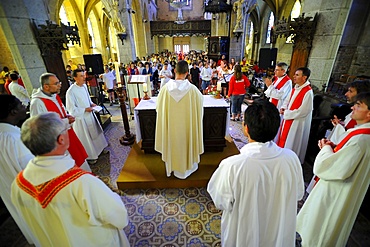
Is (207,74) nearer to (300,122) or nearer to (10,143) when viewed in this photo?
(300,122)

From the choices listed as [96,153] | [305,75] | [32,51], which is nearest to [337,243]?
[305,75]

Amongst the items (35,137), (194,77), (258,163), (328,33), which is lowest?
(194,77)

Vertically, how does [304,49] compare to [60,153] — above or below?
above

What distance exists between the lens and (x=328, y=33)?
410 centimetres

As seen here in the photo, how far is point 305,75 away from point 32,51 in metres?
6.23

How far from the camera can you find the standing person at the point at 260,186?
1165 mm

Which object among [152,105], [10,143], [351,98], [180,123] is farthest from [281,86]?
[10,143]

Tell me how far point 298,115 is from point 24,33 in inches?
252

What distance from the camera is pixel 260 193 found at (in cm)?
128

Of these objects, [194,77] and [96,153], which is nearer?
[96,153]

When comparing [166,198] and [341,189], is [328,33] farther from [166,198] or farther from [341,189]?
[166,198]

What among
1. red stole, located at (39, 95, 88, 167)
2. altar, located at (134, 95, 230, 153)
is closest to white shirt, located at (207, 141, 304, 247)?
altar, located at (134, 95, 230, 153)

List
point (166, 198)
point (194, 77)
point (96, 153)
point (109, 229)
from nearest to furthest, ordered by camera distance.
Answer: point (109, 229), point (166, 198), point (96, 153), point (194, 77)

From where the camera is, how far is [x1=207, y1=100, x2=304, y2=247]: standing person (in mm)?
1165
